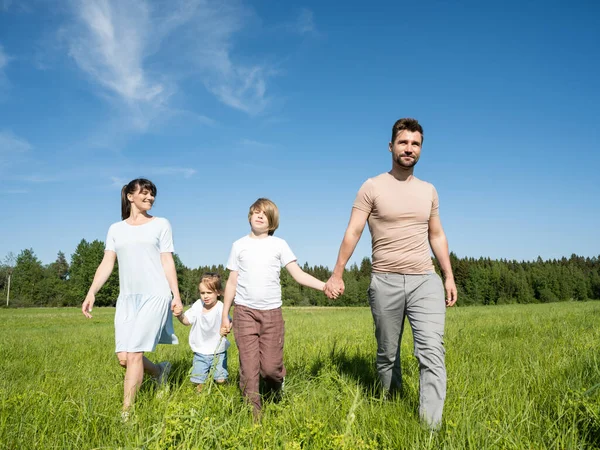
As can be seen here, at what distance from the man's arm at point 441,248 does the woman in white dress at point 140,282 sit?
2.63 m

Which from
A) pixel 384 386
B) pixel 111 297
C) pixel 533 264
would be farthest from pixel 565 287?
pixel 384 386

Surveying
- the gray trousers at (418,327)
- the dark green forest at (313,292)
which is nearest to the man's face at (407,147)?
the gray trousers at (418,327)

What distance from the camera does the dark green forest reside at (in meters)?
90.3

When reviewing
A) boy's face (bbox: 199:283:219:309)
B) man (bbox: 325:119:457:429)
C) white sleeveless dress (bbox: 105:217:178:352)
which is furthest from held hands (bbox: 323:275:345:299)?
boy's face (bbox: 199:283:219:309)

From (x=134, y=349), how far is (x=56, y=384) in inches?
63.0

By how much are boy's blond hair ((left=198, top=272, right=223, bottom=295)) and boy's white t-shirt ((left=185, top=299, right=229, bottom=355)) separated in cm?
21

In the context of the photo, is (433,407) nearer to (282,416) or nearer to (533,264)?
(282,416)

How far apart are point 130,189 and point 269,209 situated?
148cm

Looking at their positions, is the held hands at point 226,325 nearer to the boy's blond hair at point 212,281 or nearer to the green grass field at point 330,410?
the green grass field at point 330,410

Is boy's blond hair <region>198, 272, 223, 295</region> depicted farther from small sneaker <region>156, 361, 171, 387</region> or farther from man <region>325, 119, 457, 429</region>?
man <region>325, 119, 457, 429</region>

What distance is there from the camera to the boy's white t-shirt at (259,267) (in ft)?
14.0

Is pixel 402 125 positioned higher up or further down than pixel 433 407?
higher up

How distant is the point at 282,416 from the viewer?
3.46 metres

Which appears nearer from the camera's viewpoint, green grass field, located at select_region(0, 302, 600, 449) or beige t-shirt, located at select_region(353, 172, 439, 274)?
green grass field, located at select_region(0, 302, 600, 449)
